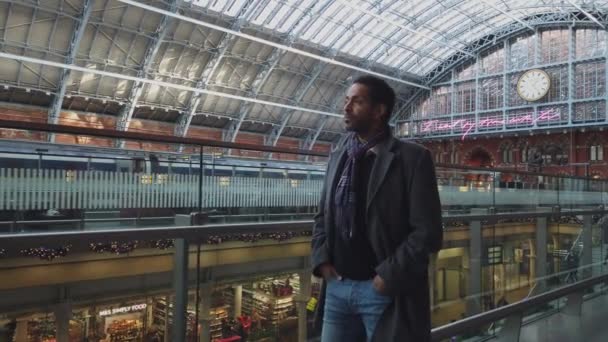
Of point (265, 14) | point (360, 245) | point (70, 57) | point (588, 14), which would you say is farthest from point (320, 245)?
point (588, 14)

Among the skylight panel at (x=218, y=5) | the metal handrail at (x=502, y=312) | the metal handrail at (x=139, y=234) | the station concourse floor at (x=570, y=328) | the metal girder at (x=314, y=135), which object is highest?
the skylight panel at (x=218, y=5)

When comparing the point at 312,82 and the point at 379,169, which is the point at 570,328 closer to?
the point at 379,169

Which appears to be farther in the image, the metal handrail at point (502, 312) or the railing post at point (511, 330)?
the railing post at point (511, 330)

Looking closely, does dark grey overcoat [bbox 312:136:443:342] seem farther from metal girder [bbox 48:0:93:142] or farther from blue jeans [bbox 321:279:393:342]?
metal girder [bbox 48:0:93:142]

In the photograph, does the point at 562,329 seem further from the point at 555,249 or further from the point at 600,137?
the point at 600,137

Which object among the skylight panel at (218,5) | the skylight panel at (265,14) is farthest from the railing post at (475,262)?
the skylight panel at (265,14)

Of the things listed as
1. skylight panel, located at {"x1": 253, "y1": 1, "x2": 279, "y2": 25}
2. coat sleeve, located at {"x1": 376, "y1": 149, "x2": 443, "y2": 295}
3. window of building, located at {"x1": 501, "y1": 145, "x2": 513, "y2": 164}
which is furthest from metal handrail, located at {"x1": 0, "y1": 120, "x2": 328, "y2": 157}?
window of building, located at {"x1": 501, "y1": 145, "x2": 513, "y2": 164}

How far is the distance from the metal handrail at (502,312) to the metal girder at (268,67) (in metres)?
26.6

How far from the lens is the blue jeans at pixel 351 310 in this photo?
190cm

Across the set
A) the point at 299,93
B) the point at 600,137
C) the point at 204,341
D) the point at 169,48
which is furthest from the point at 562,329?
the point at 600,137

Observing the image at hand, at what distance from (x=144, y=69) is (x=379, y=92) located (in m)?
28.0

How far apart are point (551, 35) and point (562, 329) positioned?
124ft

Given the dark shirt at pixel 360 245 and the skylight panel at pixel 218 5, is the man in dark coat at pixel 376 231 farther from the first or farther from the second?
the skylight panel at pixel 218 5

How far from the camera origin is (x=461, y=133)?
41594 mm
